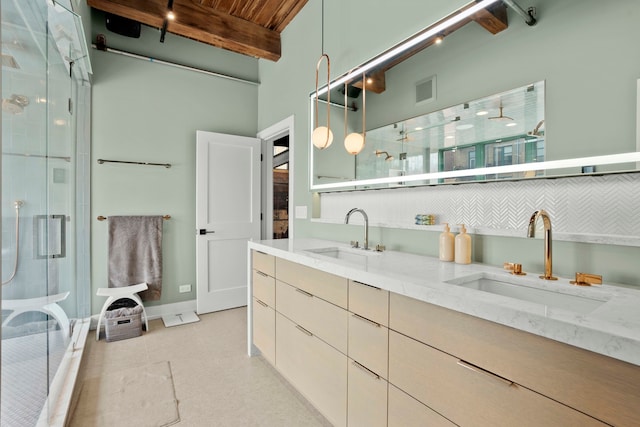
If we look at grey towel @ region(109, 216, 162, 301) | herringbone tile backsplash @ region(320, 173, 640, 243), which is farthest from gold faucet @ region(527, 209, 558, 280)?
grey towel @ region(109, 216, 162, 301)

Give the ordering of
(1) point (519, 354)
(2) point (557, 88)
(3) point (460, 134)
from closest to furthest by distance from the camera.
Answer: (1) point (519, 354), (2) point (557, 88), (3) point (460, 134)

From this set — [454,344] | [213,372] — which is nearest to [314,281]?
[454,344]

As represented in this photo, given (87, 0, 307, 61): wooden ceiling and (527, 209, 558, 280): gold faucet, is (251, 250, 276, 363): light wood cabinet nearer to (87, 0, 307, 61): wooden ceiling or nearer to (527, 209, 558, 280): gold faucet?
(527, 209, 558, 280): gold faucet

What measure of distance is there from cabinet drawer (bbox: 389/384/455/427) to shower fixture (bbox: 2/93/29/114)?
68.6 inches

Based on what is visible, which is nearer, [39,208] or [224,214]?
[39,208]

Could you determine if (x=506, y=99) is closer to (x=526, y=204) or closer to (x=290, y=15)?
(x=526, y=204)

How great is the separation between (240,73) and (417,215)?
9.92 ft

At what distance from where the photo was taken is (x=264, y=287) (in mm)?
2238

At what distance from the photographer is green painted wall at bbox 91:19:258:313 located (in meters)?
3.04

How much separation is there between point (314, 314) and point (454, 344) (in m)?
0.84

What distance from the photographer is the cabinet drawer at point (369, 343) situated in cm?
125

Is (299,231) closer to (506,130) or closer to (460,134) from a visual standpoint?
(460,134)

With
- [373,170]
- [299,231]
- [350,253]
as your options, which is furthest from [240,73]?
[350,253]

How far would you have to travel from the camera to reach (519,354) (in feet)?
2.74
